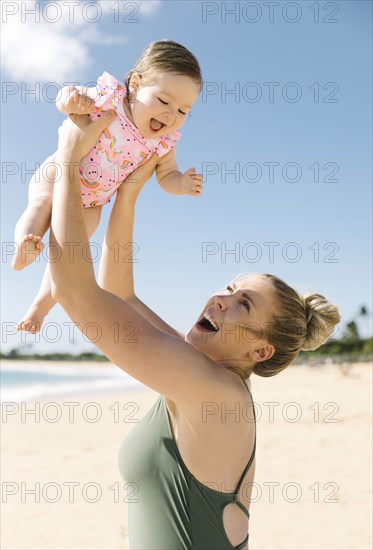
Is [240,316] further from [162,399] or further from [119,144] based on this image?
[119,144]

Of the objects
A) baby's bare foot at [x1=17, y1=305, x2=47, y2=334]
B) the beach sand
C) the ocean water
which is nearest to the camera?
baby's bare foot at [x1=17, y1=305, x2=47, y2=334]

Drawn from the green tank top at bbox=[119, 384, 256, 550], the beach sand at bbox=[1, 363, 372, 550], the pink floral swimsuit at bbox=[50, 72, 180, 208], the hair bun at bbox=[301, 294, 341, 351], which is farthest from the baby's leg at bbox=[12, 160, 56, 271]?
the hair bun at bbox=[301, 294, 341, 351]

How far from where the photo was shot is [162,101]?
2.60 metres

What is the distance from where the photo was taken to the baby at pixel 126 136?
2.47m

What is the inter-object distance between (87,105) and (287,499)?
22.4ft

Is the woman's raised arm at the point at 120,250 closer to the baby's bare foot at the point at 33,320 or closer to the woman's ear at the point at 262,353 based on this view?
the baby's bare foot at the point at 33,320

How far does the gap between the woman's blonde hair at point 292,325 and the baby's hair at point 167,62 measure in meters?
0.95

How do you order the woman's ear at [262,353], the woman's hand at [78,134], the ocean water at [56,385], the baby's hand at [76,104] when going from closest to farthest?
the woman's hand at [78,134] < the baby's hand at [76,104] < the woman's ear at [262,353] < the ocean water at [56,385]

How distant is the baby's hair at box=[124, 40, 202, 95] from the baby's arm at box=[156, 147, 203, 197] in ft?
1.17

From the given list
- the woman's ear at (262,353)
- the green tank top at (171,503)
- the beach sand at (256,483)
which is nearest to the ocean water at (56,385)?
the beach sand at (256,483)

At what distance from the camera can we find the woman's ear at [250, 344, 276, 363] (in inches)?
89.7

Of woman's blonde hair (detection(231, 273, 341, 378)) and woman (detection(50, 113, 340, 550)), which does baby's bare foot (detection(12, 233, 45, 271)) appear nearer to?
woman (detection(50, 113, 340, 550))

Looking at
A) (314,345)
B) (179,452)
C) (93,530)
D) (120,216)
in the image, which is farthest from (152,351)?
(93,530)

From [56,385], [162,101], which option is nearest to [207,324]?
[162,101]
